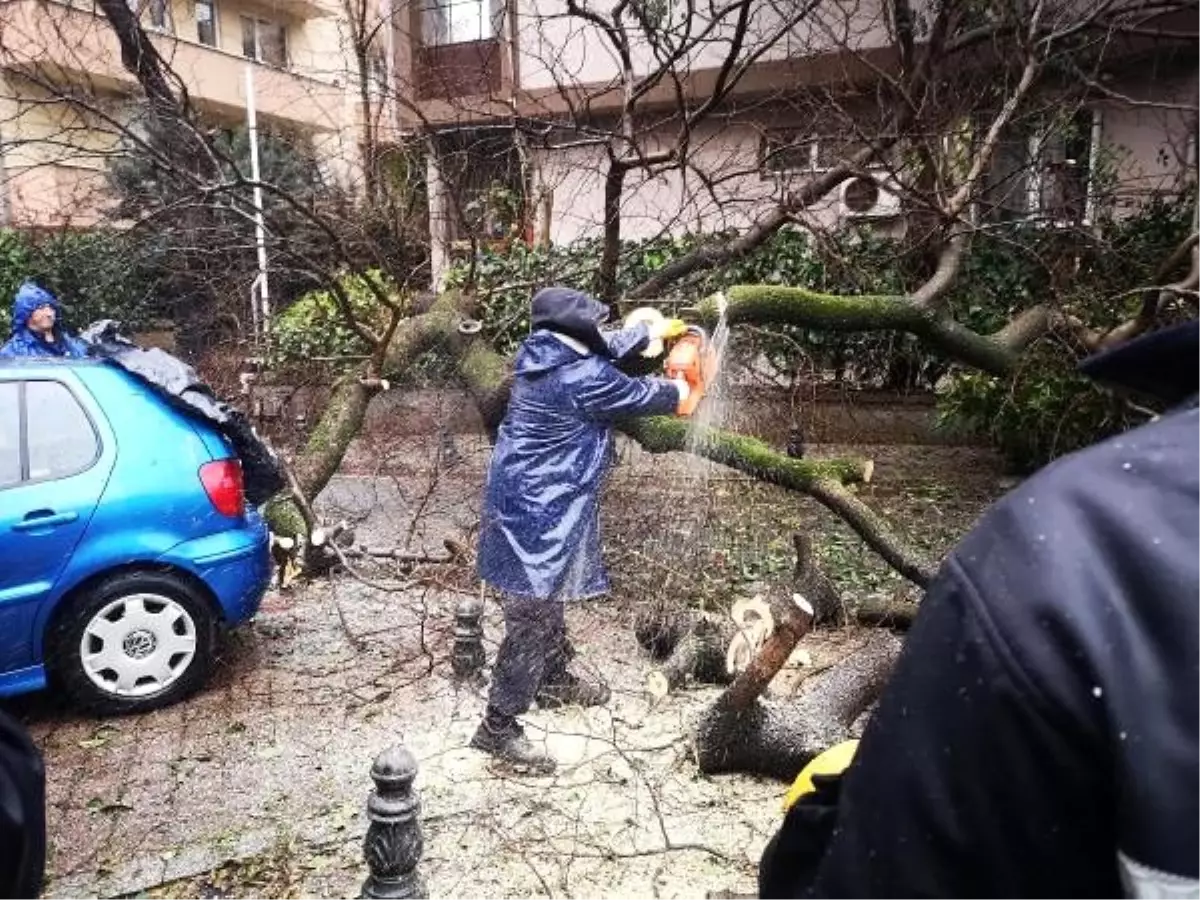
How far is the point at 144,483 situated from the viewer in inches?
163

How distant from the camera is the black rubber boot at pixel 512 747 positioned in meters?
3.75

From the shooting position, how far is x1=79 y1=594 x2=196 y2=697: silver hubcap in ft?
13.5

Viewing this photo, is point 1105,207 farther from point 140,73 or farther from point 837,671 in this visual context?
point 140,73

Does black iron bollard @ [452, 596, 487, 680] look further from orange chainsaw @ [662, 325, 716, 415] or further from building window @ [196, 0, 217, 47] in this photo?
building window @ [196, 0, 217, 47]

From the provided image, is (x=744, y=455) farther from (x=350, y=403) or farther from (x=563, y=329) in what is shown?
(x=350, y=403)

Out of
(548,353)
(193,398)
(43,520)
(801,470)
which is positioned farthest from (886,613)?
(43,520)

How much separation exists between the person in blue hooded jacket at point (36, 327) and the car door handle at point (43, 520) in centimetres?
266

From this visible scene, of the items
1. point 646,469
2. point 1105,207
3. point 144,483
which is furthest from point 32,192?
point 1105,207

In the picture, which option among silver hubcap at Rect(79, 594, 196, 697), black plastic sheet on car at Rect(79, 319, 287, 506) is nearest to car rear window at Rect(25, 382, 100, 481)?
black plastic sheet on car at Rect(79, 319, 287, 506)

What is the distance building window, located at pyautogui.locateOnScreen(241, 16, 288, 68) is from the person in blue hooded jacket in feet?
56.0

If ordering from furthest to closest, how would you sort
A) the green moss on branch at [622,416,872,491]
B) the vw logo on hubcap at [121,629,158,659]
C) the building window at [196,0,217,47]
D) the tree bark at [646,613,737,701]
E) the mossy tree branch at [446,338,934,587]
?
1. the building window at [196,0,217,47]
2. the green moss on branch at [622,416,872,491]
3. the mossy tree branch at [446,338,934,587]
4. the tree bark at [646,613,737,701]
5. the vw logo on hubcap at [121,629,158,659]

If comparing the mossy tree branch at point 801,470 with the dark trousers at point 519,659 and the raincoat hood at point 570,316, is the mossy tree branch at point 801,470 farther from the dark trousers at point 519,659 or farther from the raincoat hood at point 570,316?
the dark trousers at point 519,659

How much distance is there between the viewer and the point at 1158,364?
0.86 metres

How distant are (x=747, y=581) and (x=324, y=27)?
816 inches
